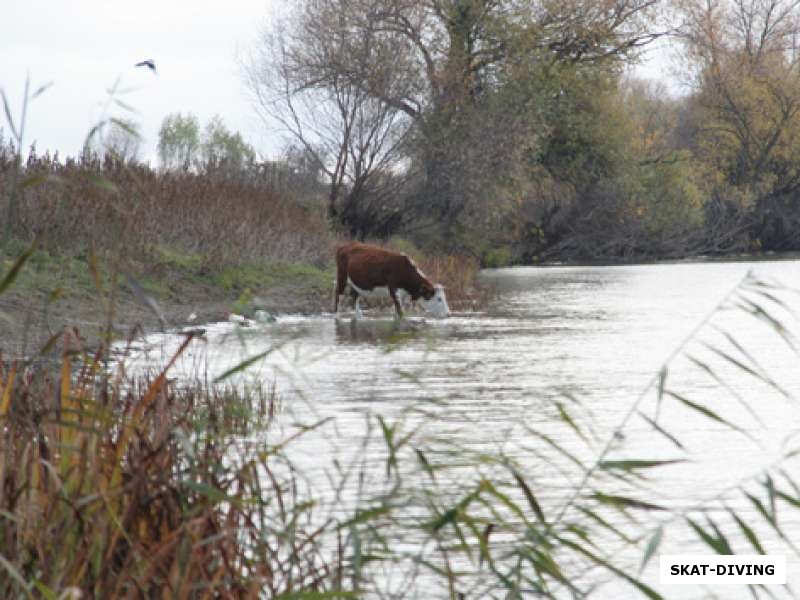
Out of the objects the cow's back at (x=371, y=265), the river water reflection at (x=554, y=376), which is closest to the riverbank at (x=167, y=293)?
the river water reflection at (x=554, y=376)

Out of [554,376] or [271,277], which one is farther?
[271,277]

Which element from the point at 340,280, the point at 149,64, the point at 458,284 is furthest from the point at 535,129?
the point at 149,64

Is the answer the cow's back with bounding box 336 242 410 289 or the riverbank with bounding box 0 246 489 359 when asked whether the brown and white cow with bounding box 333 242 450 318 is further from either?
the riverbank with bounding box 0 246 489 359

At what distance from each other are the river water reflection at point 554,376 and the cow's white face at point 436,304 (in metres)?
0.34

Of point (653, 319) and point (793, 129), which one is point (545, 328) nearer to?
point (653, 319)

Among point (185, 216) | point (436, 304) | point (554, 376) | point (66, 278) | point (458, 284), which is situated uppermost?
point (185, 216)

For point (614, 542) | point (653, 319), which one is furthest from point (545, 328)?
point (614, 542)

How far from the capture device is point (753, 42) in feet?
204

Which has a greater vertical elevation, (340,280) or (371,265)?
(371,265)

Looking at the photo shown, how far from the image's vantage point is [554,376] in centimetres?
1349

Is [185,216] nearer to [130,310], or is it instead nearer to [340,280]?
[340,280]

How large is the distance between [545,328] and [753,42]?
45.3 meters

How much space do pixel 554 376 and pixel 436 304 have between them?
797cm

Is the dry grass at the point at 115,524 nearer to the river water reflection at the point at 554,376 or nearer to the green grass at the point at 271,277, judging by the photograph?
the river water reflection at the point at 554,376
